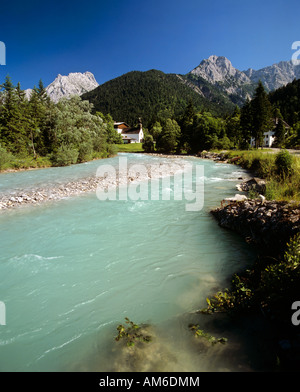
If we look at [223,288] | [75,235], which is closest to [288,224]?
[223,288]

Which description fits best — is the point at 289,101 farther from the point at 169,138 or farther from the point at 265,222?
the point at 265,222

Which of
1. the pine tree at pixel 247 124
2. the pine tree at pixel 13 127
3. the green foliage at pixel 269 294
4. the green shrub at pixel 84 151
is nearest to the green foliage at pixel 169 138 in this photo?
→ the pine tree at pixel 247 124

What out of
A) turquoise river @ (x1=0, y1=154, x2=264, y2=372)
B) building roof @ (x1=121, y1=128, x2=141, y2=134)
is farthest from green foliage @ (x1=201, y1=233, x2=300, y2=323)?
building roof @ (x1=121, y1=128, x2=141, y2=134)

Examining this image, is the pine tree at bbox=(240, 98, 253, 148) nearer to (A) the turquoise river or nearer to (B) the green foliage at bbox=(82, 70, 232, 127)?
(A) the turquoise river

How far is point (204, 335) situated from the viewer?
354 centimetres

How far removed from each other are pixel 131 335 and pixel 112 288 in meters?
1.56

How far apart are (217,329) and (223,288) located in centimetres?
129

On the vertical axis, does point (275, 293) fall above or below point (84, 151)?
below

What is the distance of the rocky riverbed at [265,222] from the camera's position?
581 cm

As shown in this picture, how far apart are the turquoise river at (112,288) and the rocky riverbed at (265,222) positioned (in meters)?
0.48

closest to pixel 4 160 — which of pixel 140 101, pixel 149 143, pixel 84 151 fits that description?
pixel 84 151

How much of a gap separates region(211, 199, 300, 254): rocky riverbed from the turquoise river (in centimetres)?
48

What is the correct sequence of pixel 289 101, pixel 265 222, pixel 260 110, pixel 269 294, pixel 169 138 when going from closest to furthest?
pixel 269 294 → pixel 265 222 → pixel 260 110 → pixel 169 138 → pixel 289 101
